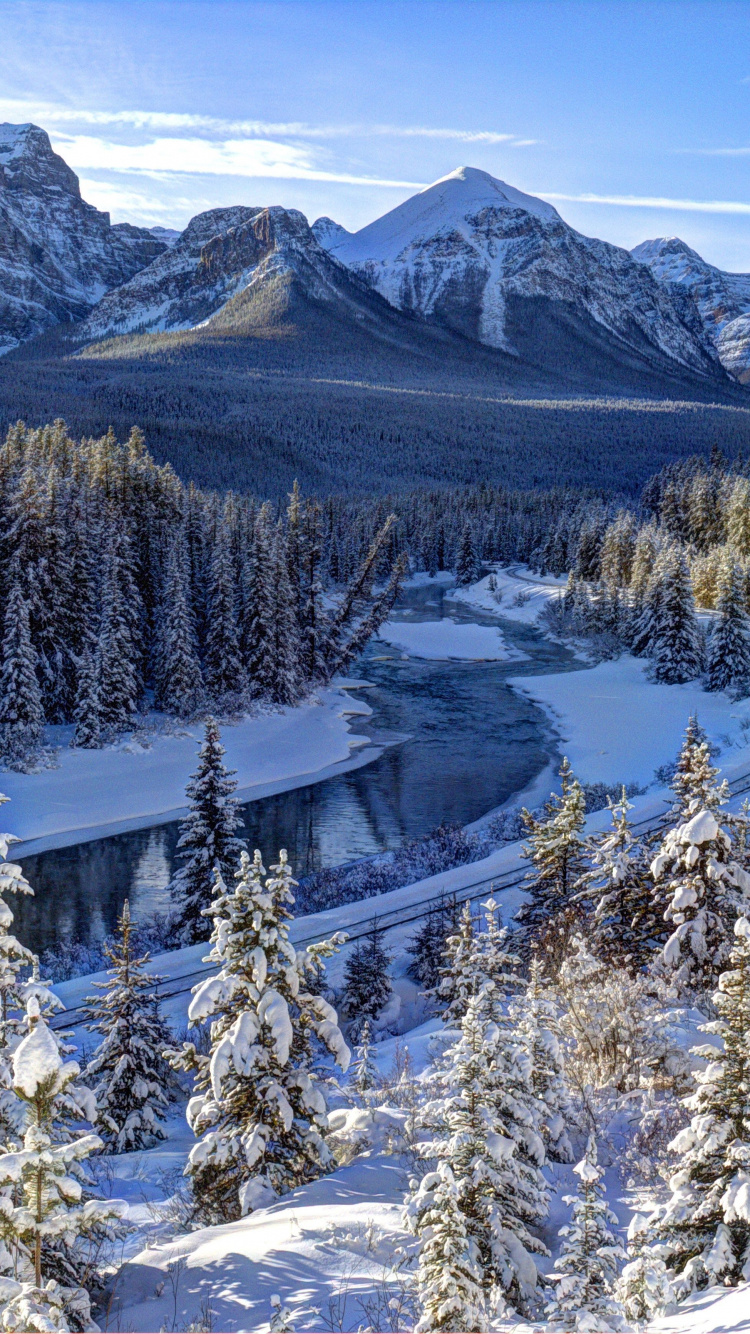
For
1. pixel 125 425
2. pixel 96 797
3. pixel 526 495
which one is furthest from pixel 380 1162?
pixel 125 425

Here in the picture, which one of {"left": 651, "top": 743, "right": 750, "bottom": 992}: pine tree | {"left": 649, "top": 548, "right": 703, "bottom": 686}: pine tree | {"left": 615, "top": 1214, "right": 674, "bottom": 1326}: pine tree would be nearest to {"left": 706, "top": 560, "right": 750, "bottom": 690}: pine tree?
{"left": 649, "top": 548, "right": 703, "bottom": 686}: pine tree

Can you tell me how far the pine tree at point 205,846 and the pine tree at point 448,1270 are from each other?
47.4 feet

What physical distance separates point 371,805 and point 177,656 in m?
13.5

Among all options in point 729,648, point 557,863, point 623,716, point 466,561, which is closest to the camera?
point 557,863

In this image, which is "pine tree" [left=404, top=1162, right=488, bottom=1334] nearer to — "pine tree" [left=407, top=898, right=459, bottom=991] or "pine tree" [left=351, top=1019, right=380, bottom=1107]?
"pine tree" [left=351, top=1019, right=380, bottom=1107]

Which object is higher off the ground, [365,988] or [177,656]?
[177,656]

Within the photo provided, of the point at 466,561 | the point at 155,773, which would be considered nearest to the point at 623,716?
the point at 155,773

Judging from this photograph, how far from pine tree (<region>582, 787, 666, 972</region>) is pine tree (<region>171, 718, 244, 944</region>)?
29.1 feet

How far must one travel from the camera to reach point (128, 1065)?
1124cm

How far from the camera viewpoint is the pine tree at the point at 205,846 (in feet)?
66.4

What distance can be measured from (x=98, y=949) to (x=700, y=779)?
574 inches

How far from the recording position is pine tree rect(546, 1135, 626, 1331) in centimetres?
532

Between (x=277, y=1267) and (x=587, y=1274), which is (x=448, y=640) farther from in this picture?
(x=587, y=1274)

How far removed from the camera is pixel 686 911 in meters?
12.2
